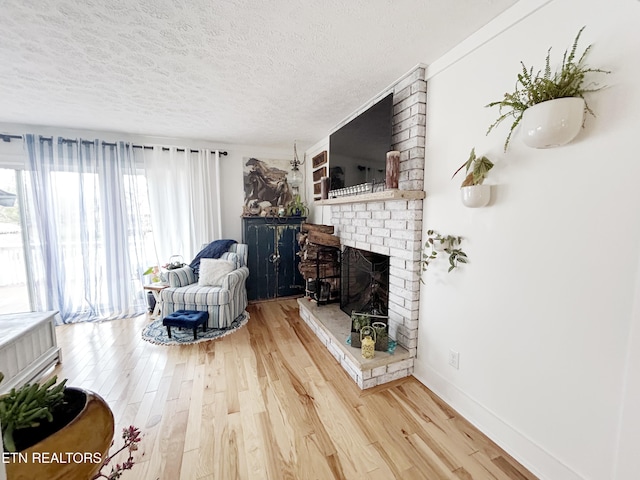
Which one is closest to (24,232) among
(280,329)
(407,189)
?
(280,329)

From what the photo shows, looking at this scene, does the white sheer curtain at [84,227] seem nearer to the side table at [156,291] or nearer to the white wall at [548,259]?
the side table at [156,291]

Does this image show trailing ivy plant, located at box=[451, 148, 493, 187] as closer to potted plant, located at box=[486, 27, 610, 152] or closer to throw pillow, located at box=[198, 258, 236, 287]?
potted plant, located at box=[486, 27, 610, 152]

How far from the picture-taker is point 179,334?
9.45 feet

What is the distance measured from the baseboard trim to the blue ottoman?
2205mm

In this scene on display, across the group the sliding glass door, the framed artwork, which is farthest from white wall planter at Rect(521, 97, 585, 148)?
the sliding glass door

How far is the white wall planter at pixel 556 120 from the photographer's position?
1066 millimetres

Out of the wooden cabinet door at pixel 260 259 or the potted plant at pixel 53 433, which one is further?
the wooden cabinet door at pixel 260 259

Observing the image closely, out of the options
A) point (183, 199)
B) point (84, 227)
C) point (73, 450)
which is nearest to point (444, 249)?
point (73, 450)

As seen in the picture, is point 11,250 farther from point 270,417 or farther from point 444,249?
point 444,249

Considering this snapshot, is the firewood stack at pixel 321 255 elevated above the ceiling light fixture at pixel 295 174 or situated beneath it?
situated beneath

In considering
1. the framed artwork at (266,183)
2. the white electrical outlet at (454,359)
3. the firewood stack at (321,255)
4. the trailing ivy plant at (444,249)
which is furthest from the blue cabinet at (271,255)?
the white electrical outlet at (454,359)

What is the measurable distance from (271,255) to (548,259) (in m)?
3.17

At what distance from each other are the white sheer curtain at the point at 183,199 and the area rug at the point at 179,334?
1.03 meters

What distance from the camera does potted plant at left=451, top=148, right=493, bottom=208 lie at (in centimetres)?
147
